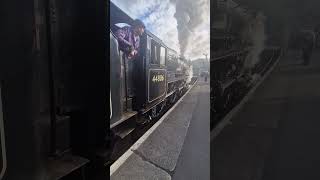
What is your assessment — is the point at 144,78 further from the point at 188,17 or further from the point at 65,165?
the point at 65,165

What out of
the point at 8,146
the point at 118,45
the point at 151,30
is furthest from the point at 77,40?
the point at 8,146

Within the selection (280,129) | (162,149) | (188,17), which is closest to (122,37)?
(188,17)

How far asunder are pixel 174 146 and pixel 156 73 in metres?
0.26

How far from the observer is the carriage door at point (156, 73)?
1.33m

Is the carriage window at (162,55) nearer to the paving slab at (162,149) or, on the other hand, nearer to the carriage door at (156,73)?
the carriage door at (156,73)

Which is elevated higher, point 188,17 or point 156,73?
point 188,17

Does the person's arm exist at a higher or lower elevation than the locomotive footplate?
higher

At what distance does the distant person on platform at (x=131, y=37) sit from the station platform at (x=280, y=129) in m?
0.55

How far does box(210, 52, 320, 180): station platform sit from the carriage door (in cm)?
36

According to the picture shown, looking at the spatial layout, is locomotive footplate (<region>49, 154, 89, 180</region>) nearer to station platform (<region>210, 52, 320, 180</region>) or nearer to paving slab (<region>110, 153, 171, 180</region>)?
paving slab (<region>110, 153, 171, 180</region>)

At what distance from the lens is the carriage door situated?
1.33 meters

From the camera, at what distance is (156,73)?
1.37 m

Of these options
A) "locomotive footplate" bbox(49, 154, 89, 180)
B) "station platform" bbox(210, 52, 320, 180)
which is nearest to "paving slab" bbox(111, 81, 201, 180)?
"locomotive footplate" bbox(49, 154, 89, 180)

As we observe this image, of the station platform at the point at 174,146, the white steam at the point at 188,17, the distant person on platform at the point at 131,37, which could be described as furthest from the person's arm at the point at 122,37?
the station platform at the point at 174,146
